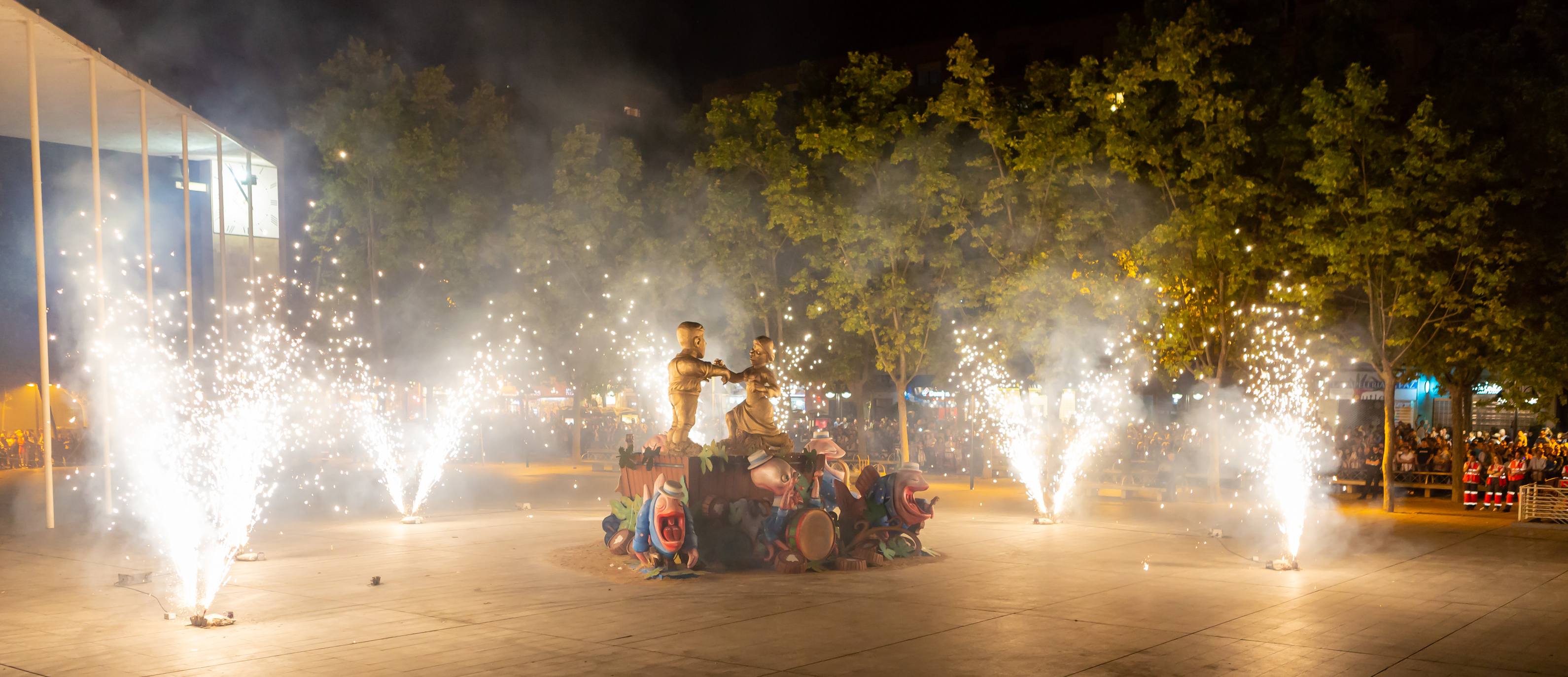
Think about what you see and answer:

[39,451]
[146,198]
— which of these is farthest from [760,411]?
[39,451]

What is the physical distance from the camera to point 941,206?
25531 mm

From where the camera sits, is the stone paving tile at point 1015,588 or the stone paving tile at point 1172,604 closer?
the stone paving tile at point 1172,604

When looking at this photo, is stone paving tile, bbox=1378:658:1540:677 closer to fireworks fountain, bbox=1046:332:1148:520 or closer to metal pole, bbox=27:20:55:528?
fireworks fountain, bbox=1046:332:1148:520

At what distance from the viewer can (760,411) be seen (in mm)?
14211

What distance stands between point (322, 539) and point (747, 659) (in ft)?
31.3

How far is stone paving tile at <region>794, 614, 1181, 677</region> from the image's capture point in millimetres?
8133

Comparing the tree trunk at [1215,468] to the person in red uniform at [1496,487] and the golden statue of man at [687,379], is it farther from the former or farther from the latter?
the golden statue of man at [687,379]

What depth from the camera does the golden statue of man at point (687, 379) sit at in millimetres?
14328

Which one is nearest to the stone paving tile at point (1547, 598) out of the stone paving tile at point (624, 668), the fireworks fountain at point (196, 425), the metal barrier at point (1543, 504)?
the metal barrier at point (1543, 504)

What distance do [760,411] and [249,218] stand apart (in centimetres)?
1529

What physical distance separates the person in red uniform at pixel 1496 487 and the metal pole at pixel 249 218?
24159mm

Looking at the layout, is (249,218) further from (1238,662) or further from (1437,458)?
(1437,458)

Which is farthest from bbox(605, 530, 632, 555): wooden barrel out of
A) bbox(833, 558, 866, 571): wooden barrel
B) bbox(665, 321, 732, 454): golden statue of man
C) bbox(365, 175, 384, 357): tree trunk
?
bbox(365, 175, 384, 357): tree trunk

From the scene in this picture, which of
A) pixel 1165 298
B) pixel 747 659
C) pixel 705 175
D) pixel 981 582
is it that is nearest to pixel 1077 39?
pixel 705 175
